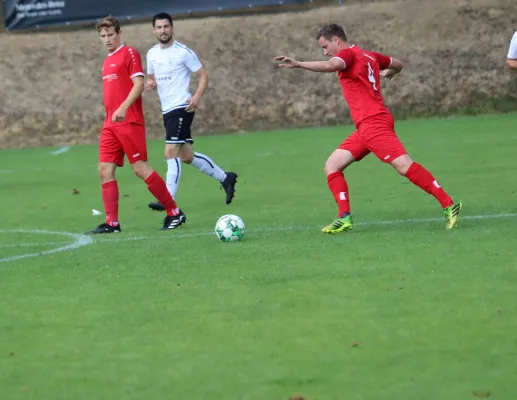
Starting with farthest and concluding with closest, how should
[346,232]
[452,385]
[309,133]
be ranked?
[309,133]
[346,232]
[452,385]

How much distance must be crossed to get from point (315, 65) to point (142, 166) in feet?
8.08

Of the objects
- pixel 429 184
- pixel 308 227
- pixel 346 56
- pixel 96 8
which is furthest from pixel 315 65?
pixel 96 8

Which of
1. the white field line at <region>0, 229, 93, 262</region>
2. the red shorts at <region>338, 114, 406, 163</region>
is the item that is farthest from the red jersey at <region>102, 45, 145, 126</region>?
the red shorts at <region>338, 114, 406, 163</region>

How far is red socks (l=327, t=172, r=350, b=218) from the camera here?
10.2 m

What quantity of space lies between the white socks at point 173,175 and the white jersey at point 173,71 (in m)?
0.56

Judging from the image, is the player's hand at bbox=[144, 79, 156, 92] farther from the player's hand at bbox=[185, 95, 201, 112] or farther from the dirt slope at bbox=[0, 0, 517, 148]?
the dirt slope at bbox=[0, 0, 517, 148]

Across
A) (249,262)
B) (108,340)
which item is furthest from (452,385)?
(249,262)

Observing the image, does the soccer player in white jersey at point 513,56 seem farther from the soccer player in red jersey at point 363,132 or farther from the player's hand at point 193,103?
the player's hand at point 193,103

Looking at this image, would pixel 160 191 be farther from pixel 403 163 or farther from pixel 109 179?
pixel 403 163

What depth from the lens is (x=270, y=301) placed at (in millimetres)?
7020

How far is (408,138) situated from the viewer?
67.2 feet

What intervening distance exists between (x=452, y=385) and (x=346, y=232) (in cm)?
516

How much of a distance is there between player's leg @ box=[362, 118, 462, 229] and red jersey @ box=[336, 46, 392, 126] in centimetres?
13

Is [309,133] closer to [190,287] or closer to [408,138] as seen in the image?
[408,138]
